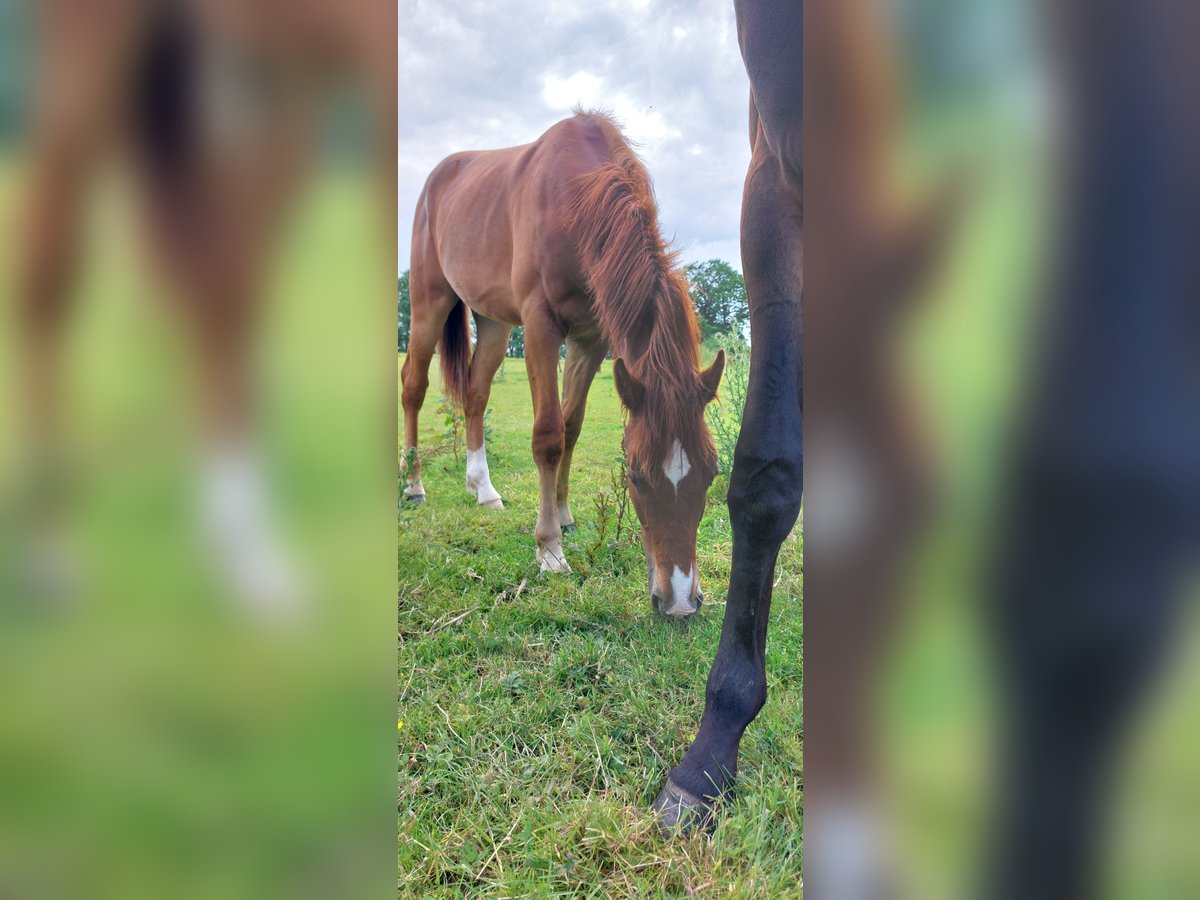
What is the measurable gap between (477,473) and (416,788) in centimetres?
83

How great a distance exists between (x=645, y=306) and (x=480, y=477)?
654 mm

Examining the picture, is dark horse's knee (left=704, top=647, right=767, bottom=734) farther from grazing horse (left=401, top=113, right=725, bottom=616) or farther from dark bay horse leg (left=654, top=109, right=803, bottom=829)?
grazing horse (left=401, top=113, right=725, bottom=616)

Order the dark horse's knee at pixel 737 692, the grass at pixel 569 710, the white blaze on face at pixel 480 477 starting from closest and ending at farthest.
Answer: the grass at pixel 569 710
the dark horse's knee at pixel 737 692
the white blaze on face at pixel 480 477

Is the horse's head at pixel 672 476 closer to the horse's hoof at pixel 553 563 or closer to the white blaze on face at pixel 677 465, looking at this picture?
the white blaze on face at pixel 677 465

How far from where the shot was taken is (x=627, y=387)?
1.38 metres
